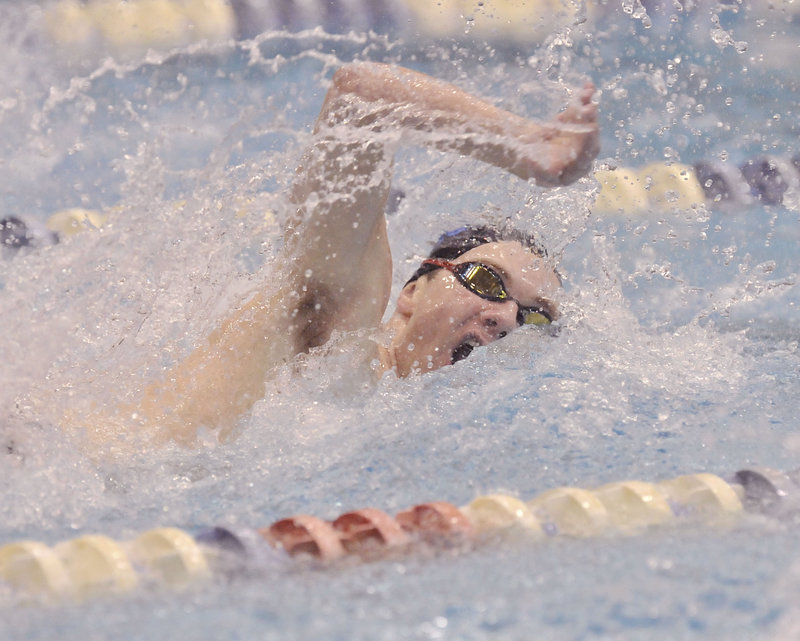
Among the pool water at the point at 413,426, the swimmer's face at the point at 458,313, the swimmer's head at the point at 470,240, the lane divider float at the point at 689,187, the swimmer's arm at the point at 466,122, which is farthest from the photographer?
the lane divider float at the point at 689,187

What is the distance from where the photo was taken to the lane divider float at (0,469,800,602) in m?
0.90

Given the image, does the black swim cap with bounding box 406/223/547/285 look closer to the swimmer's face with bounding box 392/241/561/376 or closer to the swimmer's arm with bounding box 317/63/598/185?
the swimmer's face with bounding box 392/241/561/376

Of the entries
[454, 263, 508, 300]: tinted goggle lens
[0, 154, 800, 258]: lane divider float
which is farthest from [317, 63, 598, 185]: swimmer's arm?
[0, 154, 800, 258]: lane divider float

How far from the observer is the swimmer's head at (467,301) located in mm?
1670

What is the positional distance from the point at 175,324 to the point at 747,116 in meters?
3.35

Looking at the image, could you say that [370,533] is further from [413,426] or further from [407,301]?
[407,301]

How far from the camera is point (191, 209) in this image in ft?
5.43

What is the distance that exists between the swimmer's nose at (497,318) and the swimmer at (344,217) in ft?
0.66

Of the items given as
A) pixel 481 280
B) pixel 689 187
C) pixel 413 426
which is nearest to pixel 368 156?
pixel 481 280

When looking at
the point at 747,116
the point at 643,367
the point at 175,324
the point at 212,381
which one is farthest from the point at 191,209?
the point at 747,116

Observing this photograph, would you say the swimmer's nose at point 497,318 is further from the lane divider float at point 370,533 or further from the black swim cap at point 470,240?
the lane divider float at point 370,533

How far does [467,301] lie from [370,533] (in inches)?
29.0

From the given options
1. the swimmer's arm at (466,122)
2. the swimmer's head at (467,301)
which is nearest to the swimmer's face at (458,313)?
the swimmer's head at (467,301)

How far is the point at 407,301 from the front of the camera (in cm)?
176
